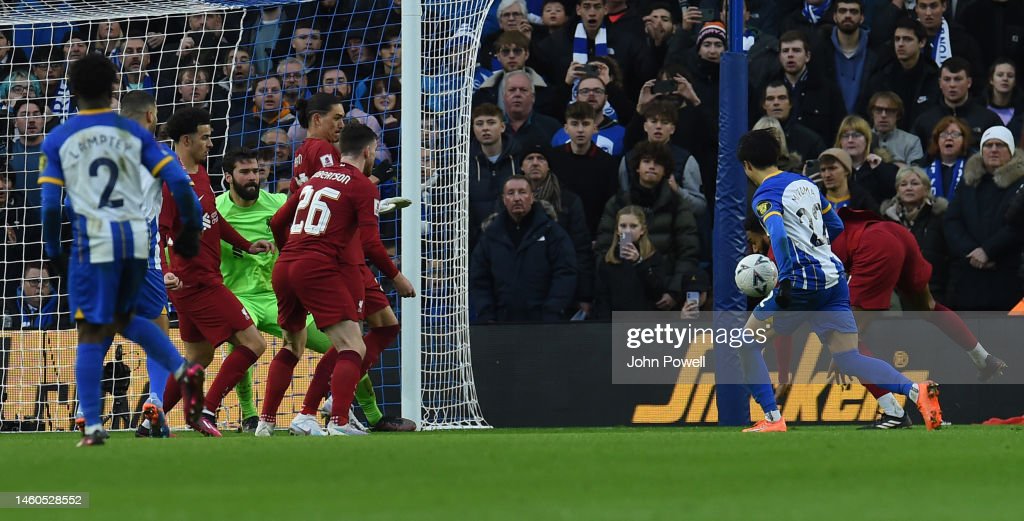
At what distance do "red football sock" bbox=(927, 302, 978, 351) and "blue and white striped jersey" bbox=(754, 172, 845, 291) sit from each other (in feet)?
7.91

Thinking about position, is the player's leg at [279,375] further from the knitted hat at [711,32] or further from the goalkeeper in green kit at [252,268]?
the knitted hat at [711,32]

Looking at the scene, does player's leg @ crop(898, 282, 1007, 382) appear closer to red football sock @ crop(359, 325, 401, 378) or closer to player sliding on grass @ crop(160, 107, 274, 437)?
red football sock @ crop(359, 325, 401, 378)

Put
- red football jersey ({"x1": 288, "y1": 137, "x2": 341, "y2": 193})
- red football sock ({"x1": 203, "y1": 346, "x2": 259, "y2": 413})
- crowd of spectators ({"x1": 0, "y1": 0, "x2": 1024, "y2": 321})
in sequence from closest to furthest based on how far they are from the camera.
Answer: red football sock ({"x1": 203, "y1": 346, "x2": 259, "y2": 413})
red football jersey ({"x1": 288, "y1": 137, "x2": 341, "y2": 193})
crowd of spectators ({"x1": 0, "y1": 0, "x2": 1024, "y2": 321})

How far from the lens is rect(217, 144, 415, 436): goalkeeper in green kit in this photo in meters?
11.2

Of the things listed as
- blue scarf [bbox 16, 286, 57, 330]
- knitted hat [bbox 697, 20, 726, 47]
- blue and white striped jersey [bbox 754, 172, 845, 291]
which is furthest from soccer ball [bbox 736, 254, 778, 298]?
blue scarf [bbox 16, 286, 57, 330]

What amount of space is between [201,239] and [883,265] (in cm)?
510

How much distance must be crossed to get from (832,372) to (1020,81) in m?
3.77

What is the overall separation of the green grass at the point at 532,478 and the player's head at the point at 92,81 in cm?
175

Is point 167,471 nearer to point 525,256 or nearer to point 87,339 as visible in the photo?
point 87,339

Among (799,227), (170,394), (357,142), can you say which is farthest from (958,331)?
(170,394)

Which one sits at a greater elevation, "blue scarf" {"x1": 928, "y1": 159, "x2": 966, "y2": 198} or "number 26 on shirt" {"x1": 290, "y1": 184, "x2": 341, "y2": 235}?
"blue scarf" {"x1": 928, "y1": 159, "x2": 966, "y2": 198}

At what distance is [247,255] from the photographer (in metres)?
11.6

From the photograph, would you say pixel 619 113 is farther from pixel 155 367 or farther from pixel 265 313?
pixel 155 367

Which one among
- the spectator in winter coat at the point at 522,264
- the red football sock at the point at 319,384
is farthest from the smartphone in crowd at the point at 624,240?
the red football sock at the point at 319,384
